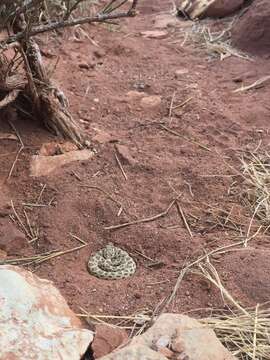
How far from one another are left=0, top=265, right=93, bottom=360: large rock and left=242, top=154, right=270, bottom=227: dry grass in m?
1.51

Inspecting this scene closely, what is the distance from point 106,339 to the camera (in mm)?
2645

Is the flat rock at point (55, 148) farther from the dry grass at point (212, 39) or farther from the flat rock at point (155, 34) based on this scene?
the flat rock at point (155, 34)

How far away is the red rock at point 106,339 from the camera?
2580 millimetres

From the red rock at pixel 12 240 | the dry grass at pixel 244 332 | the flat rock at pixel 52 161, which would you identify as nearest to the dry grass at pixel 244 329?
the dry grass at pixel 244 332

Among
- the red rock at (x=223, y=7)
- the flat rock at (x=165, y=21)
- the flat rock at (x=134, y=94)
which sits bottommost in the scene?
the flat rock at (x=165, y=21)

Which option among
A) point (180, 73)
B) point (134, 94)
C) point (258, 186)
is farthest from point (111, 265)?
point (180, 73)

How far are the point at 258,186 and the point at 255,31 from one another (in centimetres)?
297

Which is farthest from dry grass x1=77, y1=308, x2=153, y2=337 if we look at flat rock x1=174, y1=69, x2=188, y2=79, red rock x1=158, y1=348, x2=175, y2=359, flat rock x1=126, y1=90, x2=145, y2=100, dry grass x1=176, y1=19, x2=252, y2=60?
dry grass x1=176, y1=19, x2=252, y2=60

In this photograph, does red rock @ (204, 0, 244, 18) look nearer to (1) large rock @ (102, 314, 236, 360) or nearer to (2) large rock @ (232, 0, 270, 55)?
(2) large rock @ (232, 0, 270, 55)

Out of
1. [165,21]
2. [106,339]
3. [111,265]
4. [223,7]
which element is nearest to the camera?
[106,339]

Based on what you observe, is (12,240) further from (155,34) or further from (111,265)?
(155,34)

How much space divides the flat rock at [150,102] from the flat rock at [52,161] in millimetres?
1026

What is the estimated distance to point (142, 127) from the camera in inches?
188

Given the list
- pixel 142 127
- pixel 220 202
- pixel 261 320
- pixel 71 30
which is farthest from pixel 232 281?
pixel 71 30
